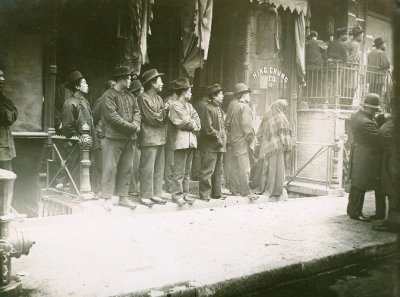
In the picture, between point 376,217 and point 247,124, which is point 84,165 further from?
point 376,217

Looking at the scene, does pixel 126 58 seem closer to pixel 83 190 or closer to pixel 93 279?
pixel 83 190

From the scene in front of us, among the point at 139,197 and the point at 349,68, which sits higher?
the point at 349,68

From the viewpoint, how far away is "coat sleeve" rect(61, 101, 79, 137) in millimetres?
8711

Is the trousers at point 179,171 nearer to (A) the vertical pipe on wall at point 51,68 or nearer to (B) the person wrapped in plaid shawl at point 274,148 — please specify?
(B) the person wrapped in plaid shawl at point 274,148

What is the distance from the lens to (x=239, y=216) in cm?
822

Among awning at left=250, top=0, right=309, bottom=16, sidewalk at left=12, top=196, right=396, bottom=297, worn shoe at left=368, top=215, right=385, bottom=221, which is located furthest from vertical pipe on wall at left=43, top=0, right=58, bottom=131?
worn shoe at left=368, top=215, right=385, bottom=221

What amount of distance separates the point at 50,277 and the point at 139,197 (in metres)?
3.89

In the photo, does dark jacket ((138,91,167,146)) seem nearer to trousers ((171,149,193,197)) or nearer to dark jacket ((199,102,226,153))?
trousers ((171,149,193,197))

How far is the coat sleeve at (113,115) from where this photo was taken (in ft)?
25.4

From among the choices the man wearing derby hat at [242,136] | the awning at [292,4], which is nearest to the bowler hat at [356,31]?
the awning at [292,4]

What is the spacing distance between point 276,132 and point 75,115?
14.4 feet

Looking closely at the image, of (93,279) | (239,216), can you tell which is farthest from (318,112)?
(93,279)

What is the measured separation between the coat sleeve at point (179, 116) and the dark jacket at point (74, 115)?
1697 mm

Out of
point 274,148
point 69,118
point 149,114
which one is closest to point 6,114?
point 69,118
